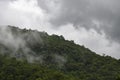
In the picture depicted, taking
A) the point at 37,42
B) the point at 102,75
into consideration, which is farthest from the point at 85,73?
the point at 37,42

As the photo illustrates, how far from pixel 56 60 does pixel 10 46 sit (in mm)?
27001

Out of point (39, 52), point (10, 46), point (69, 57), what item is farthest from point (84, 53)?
point (10, 46)

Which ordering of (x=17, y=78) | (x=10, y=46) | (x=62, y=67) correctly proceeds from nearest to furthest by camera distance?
(x=17, y=78)
(x=62, y=67)
(x=10, y=46)

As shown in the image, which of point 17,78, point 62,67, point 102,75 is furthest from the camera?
point 62,67

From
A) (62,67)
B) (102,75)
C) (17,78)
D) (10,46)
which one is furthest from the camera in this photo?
(10,46)

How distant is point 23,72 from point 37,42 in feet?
178

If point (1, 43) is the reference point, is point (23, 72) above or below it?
below

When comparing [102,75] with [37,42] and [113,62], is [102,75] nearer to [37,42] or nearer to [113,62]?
[113,62]

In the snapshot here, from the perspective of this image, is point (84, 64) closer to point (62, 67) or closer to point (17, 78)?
point (62, 67)

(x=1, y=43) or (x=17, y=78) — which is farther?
(x=1, y=43)

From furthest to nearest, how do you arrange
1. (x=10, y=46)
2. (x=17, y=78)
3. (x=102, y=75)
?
(x=10, y=46) → (x=102, y=75) → (x=17, y=78)

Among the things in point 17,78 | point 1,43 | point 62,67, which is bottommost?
point 17,78

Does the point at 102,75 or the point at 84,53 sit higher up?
the point at 84,53

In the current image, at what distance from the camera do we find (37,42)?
198m
